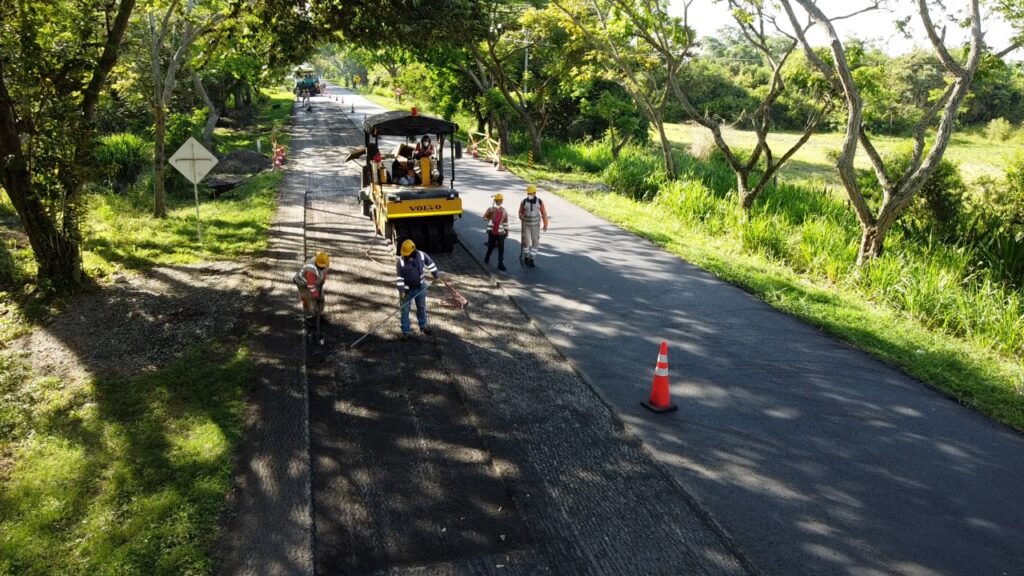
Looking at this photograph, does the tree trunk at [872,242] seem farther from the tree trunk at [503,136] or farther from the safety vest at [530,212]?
the tree trunk at [503,136]

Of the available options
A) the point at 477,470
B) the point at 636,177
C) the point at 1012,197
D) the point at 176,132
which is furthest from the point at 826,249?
the point at 176,132

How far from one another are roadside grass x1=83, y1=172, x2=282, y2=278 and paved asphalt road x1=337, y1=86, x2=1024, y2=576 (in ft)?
22.7

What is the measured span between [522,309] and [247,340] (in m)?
4.34

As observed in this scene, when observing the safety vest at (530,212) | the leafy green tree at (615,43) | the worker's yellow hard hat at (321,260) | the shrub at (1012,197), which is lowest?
the worker's yellow hard hat at (321,260)

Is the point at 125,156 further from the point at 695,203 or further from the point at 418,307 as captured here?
the point at 695,203

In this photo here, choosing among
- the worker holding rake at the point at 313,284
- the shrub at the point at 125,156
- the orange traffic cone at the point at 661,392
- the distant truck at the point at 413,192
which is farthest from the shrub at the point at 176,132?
the orange traffic cone at the point at 661,392

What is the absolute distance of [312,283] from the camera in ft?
29.4

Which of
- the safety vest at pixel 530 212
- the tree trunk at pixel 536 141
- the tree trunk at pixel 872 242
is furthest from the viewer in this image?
the tree trunk at pixel 536 141

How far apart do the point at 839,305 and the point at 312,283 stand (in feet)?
29.2

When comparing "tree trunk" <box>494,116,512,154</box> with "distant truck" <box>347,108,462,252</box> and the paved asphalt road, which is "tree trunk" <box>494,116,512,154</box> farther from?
the paved asphalt road

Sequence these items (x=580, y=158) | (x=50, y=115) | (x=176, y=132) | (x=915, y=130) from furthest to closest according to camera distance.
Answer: (x=580, y=158) < (x=176, y=132) < (x=915, y=130) < (x=50, y=115)

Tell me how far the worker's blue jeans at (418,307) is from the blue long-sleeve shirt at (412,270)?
0.09 metres

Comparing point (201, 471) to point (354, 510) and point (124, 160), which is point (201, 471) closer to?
point (354, 510)

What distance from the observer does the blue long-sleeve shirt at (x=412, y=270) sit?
9.25m
